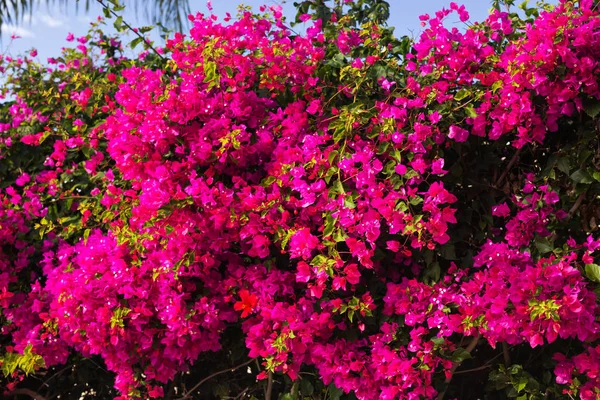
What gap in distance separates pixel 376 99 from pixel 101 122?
1640mm

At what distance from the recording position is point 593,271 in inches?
98.1

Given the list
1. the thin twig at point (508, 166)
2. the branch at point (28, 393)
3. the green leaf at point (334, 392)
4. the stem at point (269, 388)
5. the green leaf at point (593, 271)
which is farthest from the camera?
the branch at point (28, 393)

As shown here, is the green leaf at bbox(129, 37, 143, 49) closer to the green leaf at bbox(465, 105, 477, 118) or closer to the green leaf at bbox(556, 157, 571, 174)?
the green leaf at bbox(465, 105, 477, 118)

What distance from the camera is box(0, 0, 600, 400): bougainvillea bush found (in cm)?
270

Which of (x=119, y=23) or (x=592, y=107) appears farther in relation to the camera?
(x=119, y=23)

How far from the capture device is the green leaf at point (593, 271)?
8.17 ft

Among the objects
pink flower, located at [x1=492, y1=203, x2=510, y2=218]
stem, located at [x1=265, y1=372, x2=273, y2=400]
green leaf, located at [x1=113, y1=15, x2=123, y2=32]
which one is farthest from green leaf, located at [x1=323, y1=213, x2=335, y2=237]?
green leaf, located at [x1=113, y1=15, x2=123, y2=32]

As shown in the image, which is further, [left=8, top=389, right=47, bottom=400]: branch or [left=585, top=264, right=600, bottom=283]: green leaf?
[left=8, top=389, right=47, bottom=400]: branch

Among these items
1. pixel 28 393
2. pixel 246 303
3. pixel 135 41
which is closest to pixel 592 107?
pixel 246 303

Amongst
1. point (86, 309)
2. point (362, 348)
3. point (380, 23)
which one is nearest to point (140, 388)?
point (86, 309)

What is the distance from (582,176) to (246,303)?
54.1 inches

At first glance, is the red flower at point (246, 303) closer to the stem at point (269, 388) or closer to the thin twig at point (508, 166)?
the stem at point (269, 388)

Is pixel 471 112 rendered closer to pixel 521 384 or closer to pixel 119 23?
pixel 521 384

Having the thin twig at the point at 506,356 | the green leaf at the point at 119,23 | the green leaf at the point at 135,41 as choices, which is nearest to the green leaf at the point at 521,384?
the thin twig at the point at 506,356
